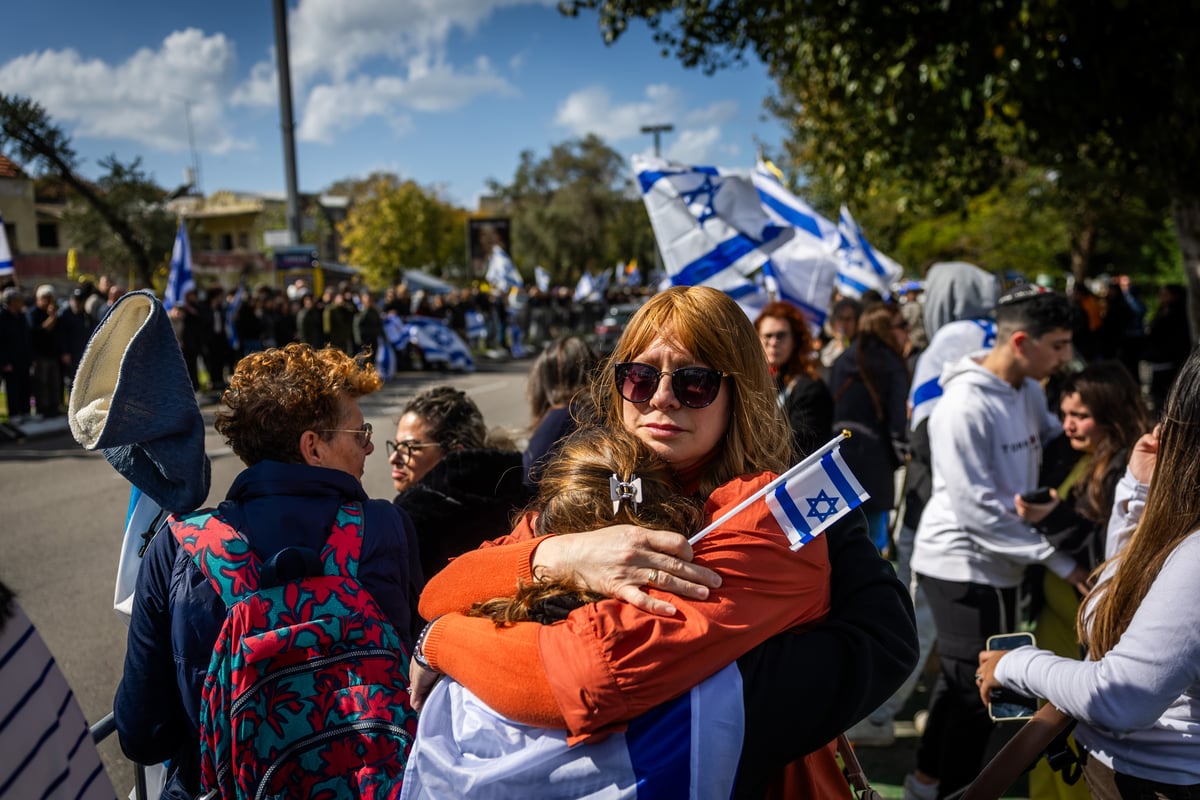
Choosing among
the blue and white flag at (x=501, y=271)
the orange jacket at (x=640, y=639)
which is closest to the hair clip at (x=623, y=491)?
the orange jacket at (x=640, y=639)

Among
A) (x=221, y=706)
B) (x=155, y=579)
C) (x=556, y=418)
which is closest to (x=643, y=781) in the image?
(x=221, y=706)

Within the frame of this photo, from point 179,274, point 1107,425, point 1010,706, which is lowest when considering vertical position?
point 1010,706

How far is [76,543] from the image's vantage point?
6.98m

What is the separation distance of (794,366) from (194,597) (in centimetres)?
330

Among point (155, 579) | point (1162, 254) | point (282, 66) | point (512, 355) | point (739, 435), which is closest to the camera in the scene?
point (739, 435)

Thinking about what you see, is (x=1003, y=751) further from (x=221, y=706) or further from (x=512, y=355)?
(x=512, y=355)

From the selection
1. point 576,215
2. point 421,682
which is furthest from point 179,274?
point 576,215

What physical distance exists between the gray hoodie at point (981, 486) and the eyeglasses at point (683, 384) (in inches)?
76.0

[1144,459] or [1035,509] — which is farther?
[1035,509]

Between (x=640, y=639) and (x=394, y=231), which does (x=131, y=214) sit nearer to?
(x=640, y=639)

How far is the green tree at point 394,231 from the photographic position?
51.6 m

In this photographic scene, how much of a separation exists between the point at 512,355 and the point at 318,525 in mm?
23752

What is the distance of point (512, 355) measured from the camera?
1008 inches

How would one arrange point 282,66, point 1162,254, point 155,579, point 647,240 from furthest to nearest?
1. point 647,240
2. point 1162,254
3. point 282,66
4. point 155,579
